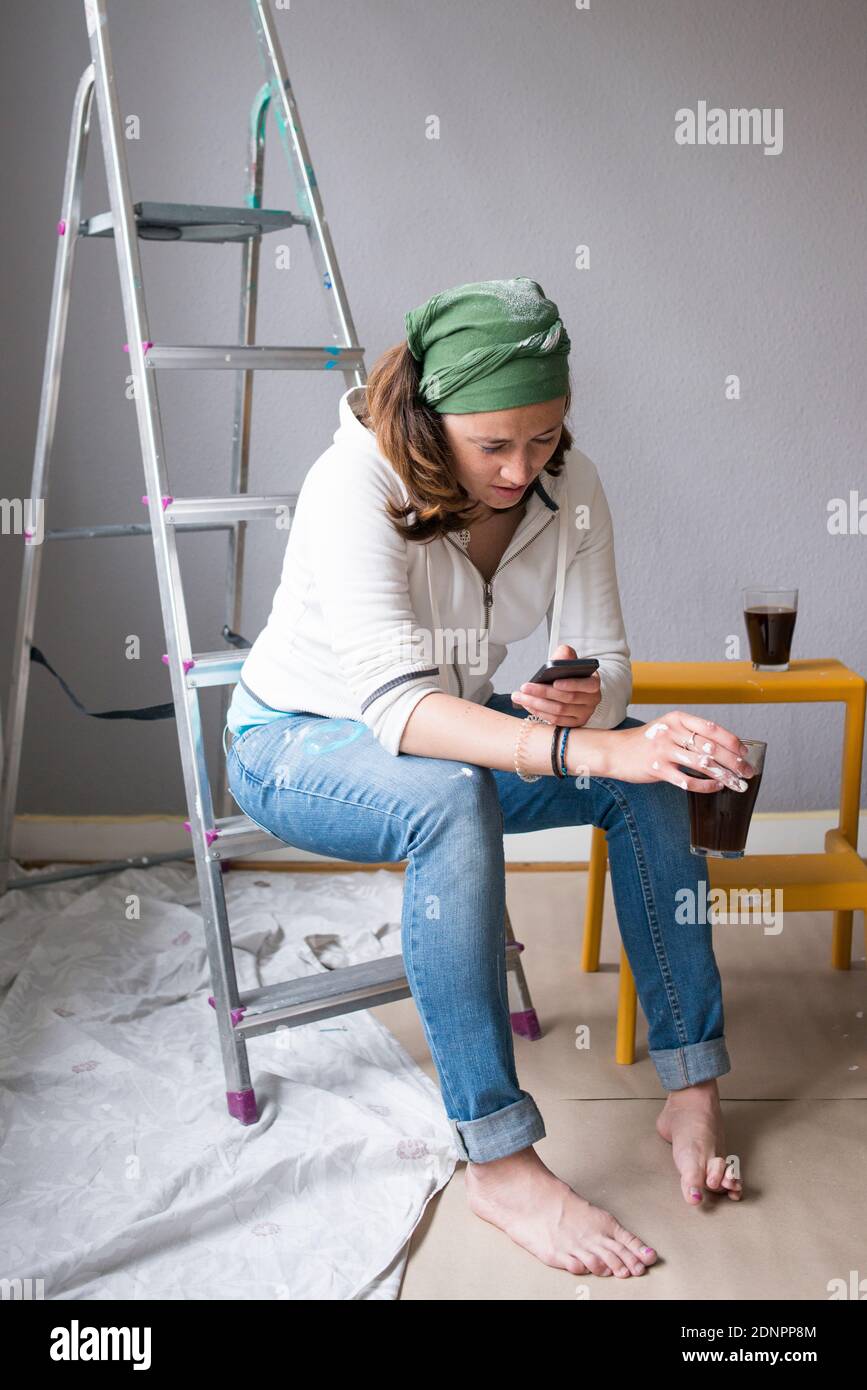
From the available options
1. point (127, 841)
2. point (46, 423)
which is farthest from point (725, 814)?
point (127, 841)

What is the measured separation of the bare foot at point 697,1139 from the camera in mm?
1640

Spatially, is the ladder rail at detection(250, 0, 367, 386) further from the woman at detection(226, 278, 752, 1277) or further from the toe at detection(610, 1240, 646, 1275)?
the toe at detection(610, 1240, 646, 1275)

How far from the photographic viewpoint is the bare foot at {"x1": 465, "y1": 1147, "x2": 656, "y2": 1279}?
1.50 m

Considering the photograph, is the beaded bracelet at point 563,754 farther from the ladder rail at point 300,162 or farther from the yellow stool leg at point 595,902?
the ladder rail at point 300,162

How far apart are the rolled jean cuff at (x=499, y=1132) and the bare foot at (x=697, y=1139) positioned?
0.76 feet

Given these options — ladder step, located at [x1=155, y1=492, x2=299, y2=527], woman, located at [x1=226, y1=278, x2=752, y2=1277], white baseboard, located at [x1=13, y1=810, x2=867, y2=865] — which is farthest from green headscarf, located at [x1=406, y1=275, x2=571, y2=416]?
white baseboard, located at [x1=13, y1=810, x2=867, y2=865]

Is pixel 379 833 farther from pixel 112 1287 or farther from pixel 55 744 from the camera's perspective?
pixel 55 744

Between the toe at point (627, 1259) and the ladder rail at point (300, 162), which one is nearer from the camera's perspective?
the toe at point (627, 1259)

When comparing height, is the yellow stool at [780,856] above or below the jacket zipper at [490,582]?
below

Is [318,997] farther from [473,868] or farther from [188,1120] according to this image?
[473,868]

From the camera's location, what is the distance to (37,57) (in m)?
2.61

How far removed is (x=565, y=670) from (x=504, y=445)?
0.29m

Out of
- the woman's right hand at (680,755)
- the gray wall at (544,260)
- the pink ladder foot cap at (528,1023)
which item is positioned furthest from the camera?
the gray wall at (544,260)

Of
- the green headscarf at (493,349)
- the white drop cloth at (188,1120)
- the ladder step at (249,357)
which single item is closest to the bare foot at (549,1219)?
the white drop cloth at (188,1120)
